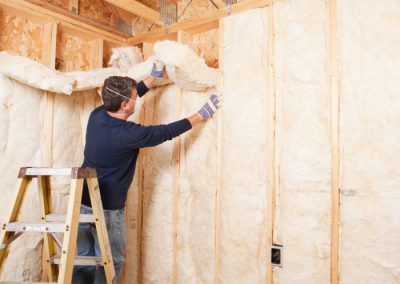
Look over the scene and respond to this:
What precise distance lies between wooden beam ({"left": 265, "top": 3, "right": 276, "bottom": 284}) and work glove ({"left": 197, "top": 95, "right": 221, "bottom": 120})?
41cm

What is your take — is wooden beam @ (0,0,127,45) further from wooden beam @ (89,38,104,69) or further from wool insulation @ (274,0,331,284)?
wool insulation @ (274,0,331,284)

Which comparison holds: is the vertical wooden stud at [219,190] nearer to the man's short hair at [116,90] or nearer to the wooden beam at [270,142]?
the wooden beam at [270,142]

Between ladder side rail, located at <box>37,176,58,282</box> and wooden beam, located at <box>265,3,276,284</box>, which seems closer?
ladder side rail, located at <box>37,176,58,282</box>

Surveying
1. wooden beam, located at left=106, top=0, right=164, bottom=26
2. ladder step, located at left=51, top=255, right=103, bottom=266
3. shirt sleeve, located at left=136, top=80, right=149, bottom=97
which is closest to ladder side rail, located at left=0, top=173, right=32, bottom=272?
ladder step, located at left=51, top=255, right=103, bottom=266

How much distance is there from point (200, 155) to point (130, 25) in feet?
5.94

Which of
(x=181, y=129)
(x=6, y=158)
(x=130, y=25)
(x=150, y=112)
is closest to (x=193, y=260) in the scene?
(x=181, y=129)

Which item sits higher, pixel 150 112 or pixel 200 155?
pixel 150 112

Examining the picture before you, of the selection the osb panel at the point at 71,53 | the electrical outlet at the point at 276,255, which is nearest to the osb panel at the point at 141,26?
the osb panel at the point at 71,53

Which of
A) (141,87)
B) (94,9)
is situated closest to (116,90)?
(141,87)

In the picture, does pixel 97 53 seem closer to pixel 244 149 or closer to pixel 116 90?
pixel 116 90

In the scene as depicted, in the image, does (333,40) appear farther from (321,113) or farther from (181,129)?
(181,129)

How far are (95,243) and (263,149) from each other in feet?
4.44

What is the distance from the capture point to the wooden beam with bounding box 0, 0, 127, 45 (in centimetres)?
241

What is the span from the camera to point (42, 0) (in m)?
2.62
